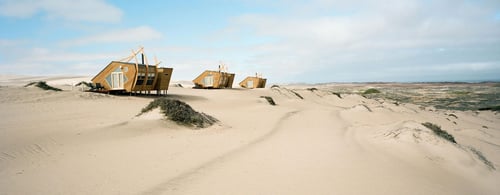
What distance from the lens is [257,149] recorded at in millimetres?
7059

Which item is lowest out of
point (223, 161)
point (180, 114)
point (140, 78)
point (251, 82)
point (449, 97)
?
point (449, 97)

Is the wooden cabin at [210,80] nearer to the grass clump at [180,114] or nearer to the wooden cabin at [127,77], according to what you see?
the wooden cabin at [127,77]

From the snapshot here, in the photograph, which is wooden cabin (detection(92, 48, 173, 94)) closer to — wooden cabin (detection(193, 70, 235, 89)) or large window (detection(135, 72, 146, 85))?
large window (detection(135, 72, 146, 85))

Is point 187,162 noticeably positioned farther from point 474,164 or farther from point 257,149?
point 474,164

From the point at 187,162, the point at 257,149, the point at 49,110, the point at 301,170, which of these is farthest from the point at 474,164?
the point at 49,110

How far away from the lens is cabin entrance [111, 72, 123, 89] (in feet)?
63.3

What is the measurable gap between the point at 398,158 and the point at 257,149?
10.3 ft

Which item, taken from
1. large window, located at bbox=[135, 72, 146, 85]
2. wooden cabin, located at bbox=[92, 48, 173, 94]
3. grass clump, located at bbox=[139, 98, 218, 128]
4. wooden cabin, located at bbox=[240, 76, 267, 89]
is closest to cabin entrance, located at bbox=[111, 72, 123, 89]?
wooden cabin, located at bbox=[92, 48, 173, 94]

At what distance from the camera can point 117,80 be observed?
19.4 m

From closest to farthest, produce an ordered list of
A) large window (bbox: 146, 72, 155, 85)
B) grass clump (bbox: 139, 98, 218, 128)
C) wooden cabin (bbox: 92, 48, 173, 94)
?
grass clump (bbox: 139, 98, 218, 128), wooden cabin (bbox: 92, 48, 173, 94), large window (bbox: 146, 72, 155, 85)

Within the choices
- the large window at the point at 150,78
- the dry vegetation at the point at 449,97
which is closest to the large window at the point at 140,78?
the large window at the point at 150,78

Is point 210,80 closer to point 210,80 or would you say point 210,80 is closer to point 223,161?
point 210,80

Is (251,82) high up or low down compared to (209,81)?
down

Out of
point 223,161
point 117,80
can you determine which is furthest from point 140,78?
point 223,161
